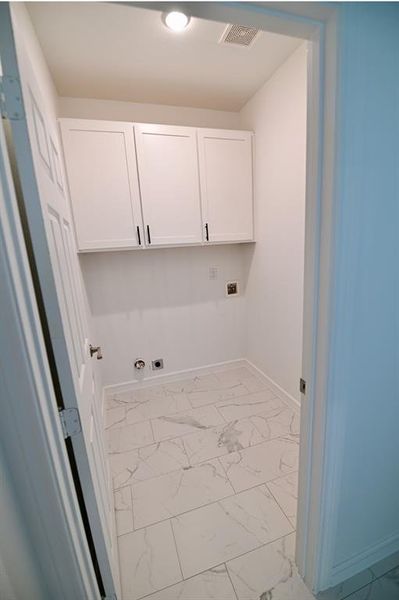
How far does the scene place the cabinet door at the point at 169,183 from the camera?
211cm

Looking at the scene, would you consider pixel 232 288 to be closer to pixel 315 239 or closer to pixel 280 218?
pixel 280 218

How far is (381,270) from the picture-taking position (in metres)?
Answer: 0.85

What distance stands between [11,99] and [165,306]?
214cm

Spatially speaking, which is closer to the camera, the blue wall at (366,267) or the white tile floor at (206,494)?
the blue wall at (366,267)

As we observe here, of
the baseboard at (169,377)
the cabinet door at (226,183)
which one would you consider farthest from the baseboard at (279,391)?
the cabinet door at (226,183)

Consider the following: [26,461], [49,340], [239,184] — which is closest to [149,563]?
[26,461]

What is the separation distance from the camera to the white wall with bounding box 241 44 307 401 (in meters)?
1.87

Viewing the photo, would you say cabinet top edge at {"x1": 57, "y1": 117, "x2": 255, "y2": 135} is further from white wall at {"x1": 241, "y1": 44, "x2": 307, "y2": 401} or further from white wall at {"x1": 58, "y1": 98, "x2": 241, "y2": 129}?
white wall at {"x1": 241, "y1": 44, "x2": 307, "y2": 401}

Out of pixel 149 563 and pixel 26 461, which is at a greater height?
pixel 26 461

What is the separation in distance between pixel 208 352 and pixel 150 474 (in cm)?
141

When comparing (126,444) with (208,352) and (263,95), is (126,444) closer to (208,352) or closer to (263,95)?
(208,352)

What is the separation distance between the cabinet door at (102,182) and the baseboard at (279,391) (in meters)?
1.86

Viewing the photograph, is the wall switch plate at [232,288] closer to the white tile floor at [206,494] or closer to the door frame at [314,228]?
the white tile floor at [206,494]

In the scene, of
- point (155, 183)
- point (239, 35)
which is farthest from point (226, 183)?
point (239, 35)
